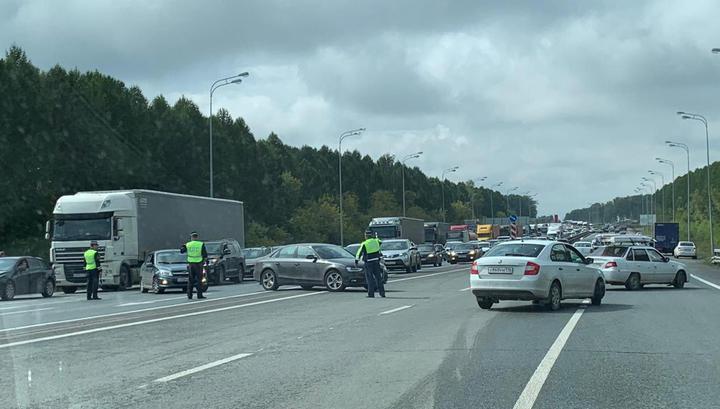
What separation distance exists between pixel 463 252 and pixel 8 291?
37230 mm

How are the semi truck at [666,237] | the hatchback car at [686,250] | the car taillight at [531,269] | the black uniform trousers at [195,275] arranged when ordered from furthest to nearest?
the semi truck at [666,237] < the hatchback car at [686,250] < the black uniform trousers at [195,275] < the car taillight at [531,269]

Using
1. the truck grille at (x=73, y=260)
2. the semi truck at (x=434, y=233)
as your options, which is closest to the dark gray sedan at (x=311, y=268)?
the truck grille at (x=73, y=260)

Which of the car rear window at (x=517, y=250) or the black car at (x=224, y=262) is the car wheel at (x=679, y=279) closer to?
the car rear window at (x=517, y=250)

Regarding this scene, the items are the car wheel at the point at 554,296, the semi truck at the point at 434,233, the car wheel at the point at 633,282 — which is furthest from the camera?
the semi truck at the point at 434,233

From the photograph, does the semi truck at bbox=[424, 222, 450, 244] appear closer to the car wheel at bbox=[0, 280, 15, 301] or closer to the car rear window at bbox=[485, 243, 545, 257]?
the car wheel at bbox=[0, 280, 15, 301]

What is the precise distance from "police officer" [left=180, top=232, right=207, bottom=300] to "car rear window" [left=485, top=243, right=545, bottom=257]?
8538 millimetres

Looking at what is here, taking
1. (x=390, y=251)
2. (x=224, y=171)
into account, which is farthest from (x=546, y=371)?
(x=224, y=171)

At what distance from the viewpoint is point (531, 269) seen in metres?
18.2

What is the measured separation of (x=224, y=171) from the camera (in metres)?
84.4

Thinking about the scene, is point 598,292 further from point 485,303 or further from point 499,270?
point 499,270

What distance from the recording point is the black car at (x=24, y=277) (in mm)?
28906

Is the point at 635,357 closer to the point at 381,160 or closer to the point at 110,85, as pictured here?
the point at 110,85

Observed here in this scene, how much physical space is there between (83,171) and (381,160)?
9907 cm

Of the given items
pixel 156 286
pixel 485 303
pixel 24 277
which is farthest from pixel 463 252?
pixel 485 303
